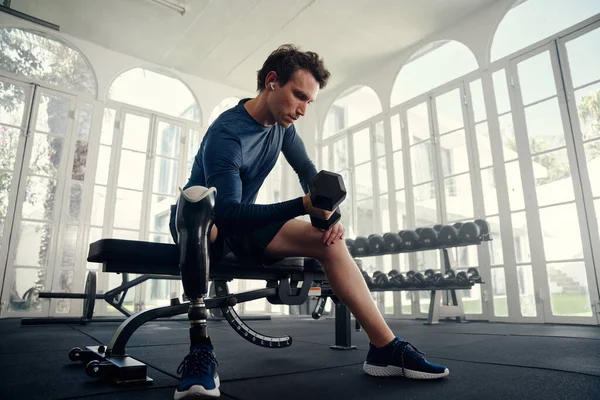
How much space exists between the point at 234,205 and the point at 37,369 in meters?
0.84

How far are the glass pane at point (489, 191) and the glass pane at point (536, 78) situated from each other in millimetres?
710

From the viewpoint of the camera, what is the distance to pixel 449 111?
4363 millimetres

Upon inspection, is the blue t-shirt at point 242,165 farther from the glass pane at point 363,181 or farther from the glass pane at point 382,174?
the glass pane at point 363,181

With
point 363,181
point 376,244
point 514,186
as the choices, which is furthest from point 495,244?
point 363,181

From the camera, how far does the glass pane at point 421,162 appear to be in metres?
4.46

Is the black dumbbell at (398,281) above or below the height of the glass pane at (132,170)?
below

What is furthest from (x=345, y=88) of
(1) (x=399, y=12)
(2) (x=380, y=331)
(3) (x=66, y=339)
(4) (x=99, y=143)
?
(2) (x=380, y=331)

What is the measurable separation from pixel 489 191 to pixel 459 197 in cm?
31

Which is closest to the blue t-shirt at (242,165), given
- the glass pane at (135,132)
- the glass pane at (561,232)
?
the glass pane at (561,232)

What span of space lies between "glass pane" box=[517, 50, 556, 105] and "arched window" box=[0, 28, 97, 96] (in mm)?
4506

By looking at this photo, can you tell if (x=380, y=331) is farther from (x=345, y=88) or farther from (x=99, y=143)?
(x=345, y=88)

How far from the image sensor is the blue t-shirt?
954mm

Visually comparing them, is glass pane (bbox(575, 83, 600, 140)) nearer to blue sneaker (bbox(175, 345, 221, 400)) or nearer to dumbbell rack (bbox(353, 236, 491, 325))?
dumbbell rack (bbox(353, 236, 491, 325))

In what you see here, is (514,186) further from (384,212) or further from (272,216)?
(272,216)
